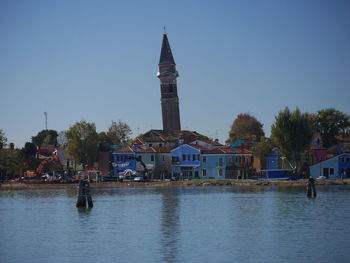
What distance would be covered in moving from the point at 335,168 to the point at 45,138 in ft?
260

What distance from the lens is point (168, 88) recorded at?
13750 cm

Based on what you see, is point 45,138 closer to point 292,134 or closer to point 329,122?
point 329,122

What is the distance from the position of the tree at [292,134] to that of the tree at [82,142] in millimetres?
31578

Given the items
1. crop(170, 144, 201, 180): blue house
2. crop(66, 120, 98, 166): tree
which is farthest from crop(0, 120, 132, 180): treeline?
crop(170, 144, 201, 180): blue house

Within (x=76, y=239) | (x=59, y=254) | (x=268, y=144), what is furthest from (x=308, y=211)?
(x=268, y=144)

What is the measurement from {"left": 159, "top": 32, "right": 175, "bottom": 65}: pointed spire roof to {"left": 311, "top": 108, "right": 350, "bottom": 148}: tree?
106 ft

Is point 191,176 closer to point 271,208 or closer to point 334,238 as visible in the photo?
point 271,208

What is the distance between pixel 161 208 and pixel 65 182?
5039cm

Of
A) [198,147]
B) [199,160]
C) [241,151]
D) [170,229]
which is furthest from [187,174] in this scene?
[170,229]

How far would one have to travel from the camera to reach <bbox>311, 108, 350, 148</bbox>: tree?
117 metres

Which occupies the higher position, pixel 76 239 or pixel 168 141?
pixel 168 141

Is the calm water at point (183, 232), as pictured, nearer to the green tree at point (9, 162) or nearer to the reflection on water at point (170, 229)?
the reflection on water at point (170, 229)

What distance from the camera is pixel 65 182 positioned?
4131 inches

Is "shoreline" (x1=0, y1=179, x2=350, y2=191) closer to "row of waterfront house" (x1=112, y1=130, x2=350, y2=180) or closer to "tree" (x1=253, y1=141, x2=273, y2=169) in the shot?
"row of waterfront house" (x1=112, y1=130, x2=350, y2=180)
